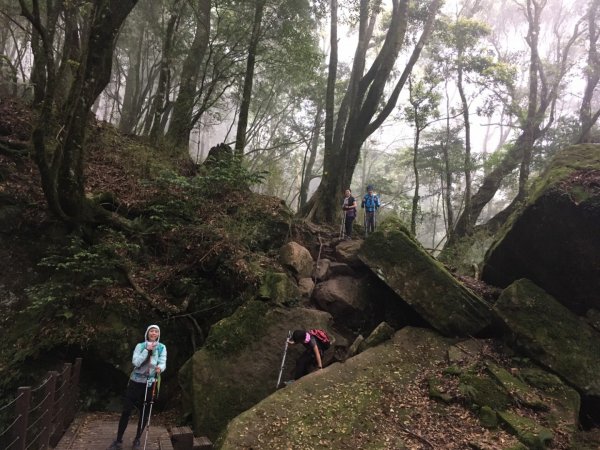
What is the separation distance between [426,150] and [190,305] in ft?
62.0

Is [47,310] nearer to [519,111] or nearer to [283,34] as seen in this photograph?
[283,34]

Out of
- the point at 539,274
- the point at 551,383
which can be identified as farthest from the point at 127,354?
the point at 539,274

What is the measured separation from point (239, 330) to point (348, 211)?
6.49 metres

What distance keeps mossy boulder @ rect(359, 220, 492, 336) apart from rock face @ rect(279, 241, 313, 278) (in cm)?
161

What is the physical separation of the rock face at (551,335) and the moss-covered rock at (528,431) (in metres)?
1.67

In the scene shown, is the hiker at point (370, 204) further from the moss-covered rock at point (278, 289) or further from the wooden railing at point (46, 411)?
the wooden railing at point (46, 411)

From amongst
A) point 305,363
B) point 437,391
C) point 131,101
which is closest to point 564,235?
point 437,391

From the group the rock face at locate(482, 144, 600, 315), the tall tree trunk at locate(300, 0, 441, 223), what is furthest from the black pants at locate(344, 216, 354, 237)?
the rock face at locate(482, 144, 600, 315)

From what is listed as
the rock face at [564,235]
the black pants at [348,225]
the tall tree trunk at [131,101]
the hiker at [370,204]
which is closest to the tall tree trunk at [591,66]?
the rock face at [564,235]

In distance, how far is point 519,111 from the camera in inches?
688

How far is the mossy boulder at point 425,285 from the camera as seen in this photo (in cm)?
806

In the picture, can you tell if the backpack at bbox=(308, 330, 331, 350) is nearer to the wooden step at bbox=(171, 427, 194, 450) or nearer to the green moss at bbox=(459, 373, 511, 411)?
the green moss at bbox=(459, 373, 511, 411)

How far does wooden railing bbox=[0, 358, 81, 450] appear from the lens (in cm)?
391

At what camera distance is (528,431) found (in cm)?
559
